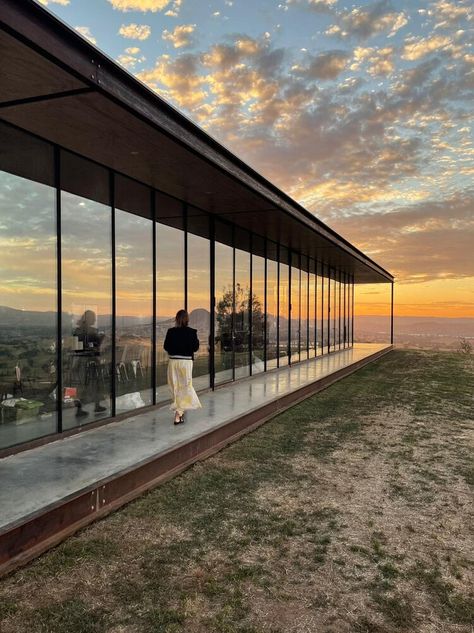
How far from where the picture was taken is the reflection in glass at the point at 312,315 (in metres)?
16.3

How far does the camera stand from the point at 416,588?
8.77ft

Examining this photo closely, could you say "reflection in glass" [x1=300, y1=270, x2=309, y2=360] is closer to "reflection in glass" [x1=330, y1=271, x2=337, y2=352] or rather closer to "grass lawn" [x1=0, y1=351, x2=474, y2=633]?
"reflection in glass" [x1=330, y1=271, x2=337, y2=352]

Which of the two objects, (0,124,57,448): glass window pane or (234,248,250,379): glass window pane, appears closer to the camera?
(0,124,57,448): glass window pane

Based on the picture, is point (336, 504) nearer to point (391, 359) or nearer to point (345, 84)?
point (345, 84)

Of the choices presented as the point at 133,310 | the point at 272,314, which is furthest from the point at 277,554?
the point at 272,314

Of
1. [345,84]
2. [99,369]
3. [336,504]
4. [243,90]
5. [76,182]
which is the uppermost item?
[345,84]

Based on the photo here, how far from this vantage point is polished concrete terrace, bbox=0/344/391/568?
11.1ft

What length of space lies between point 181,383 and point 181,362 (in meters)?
0.29

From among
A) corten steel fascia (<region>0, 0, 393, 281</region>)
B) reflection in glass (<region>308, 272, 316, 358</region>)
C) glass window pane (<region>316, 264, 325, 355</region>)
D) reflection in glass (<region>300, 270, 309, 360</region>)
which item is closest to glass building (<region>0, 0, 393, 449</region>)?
corten steel fascia (<region>0, 0, 393, 281</region>)

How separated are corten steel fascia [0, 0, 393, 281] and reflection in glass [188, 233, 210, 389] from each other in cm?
231

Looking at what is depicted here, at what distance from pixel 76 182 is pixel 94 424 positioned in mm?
3114

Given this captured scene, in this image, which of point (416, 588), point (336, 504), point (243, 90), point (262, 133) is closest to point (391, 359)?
point (262, 133)

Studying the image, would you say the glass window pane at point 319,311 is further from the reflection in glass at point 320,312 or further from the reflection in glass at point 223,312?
the reflection in glass at point 223,312

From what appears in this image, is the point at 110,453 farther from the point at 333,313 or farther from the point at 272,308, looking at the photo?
the point at 333,313
